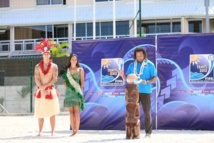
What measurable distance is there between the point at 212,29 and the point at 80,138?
31.4 meters

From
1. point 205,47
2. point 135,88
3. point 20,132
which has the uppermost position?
point 205,47

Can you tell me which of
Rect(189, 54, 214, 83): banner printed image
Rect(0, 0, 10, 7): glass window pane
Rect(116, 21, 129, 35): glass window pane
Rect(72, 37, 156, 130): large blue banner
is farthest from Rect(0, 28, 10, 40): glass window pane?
Rect(189, 54, 214, 83): banner printed image

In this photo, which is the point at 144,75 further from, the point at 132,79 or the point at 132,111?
the point at 132,111

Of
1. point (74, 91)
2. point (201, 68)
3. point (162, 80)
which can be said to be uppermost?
point (201, 68)

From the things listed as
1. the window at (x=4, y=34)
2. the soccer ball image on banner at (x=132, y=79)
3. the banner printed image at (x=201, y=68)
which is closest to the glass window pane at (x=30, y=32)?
the window at (x=4, y=34)

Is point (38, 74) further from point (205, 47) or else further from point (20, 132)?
point (205, 47)

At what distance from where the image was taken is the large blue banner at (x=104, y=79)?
1511 centimetres

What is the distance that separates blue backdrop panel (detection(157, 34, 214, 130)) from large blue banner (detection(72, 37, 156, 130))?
0.89 feet

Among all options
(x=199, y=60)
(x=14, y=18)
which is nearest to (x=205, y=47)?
(x=199, y=60)

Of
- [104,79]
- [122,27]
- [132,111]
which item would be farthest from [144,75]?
[122,27]

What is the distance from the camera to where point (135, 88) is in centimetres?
1284

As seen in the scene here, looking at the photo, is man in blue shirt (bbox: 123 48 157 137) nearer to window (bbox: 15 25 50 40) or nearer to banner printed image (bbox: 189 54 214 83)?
banner printed image (bbox: 189 54 214 83)

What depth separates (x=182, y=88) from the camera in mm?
14703

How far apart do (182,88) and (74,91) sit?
268cm
